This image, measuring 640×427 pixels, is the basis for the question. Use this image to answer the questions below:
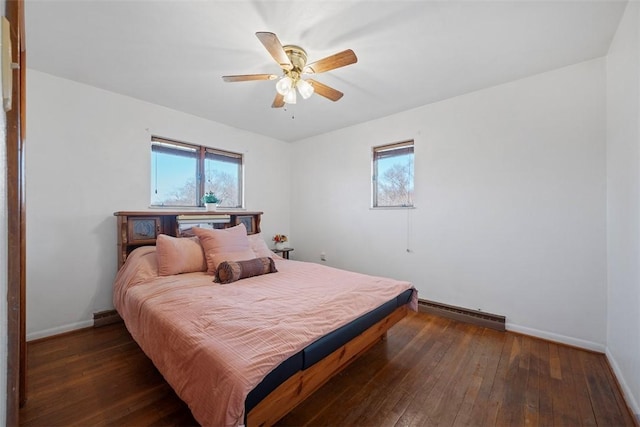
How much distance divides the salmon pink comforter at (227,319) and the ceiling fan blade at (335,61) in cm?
170

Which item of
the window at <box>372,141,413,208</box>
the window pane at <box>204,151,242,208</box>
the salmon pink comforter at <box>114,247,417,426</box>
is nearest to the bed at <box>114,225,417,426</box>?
the salmon pink comforter at <box>114,247,417,426</box>

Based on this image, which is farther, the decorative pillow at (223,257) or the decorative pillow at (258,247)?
the decorative pillow at (258,247)

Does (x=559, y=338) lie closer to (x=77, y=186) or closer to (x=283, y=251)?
(x=283, y=251)

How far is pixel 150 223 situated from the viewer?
293cm

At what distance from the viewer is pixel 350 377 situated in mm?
1876

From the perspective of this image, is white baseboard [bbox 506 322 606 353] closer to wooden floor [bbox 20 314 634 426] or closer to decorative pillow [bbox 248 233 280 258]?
wooden floor [bbox 20 314 634 426]

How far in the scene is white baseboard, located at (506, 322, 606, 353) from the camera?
2.21 meters

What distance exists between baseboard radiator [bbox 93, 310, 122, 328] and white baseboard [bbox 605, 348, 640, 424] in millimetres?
4235

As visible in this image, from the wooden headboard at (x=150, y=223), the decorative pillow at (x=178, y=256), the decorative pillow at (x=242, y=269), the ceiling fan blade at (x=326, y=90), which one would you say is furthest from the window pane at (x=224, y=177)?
the ceiling fan blade at (x=326, y=90)

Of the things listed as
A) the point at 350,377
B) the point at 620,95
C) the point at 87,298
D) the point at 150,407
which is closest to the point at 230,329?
the point at 150,407

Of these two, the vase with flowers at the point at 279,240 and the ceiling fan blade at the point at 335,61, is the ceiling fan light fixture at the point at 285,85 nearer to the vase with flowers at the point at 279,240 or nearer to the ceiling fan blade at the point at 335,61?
the ceiling fan blade at the point at 335,61

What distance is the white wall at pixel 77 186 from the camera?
241cm

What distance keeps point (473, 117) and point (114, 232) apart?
416 centimetres

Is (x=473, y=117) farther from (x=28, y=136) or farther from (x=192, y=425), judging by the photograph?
(x=28, y=136)
